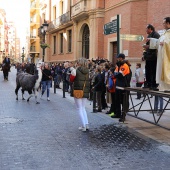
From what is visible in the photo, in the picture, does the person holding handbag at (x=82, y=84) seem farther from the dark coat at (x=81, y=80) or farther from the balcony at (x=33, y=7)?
the balcony at (x=33, y=7)

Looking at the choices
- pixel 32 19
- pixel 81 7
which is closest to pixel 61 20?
pixel 81 7

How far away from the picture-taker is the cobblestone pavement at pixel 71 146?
5.19 metres

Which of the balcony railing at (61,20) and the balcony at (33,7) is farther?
the balcony at (33,7)

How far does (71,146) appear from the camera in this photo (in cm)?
630

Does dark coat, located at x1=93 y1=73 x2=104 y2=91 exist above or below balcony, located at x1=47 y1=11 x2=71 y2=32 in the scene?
below

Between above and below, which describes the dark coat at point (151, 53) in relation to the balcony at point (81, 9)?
below

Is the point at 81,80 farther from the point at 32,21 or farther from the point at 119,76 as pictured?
the point at 32,21

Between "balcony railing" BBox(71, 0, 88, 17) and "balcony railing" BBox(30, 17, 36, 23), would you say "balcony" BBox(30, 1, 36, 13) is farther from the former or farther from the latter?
"balcony railing" BBox(71, 0, 88, 17)

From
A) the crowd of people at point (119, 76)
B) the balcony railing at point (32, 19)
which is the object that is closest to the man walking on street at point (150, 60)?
the crowd of people at point (119, 76)

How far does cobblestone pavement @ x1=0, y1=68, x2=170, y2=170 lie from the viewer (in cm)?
519

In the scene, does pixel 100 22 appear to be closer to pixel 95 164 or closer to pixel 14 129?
pixel 14 129

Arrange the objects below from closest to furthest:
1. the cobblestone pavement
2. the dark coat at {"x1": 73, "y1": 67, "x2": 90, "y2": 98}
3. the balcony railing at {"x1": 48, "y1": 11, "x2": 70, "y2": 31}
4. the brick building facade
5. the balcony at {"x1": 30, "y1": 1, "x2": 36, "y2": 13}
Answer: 1. the cobblestone pavement
2. the dark coat at {"x1": 73, "y1": 67, "x2": 90, "y2": 98}
3. the brick building facade
4. the balcony railing at {"x1": 48, "y1": 11, "x2": 70, "y2": 31}
5. the balcony at {"x1": 30, "y1": 1, "x2": 36, "y2": 13}

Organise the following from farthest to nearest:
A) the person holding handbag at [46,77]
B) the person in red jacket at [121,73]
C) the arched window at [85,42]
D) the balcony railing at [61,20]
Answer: the balcony railing at [61,20], the arched window at [85,42], the person holding handbag at [46,77], the person in red jacket at [121,73]

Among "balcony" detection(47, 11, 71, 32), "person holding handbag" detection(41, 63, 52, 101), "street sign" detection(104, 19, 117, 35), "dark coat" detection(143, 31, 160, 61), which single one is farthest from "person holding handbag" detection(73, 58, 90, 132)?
"balcony" detection(47, 11, 71, 32)
